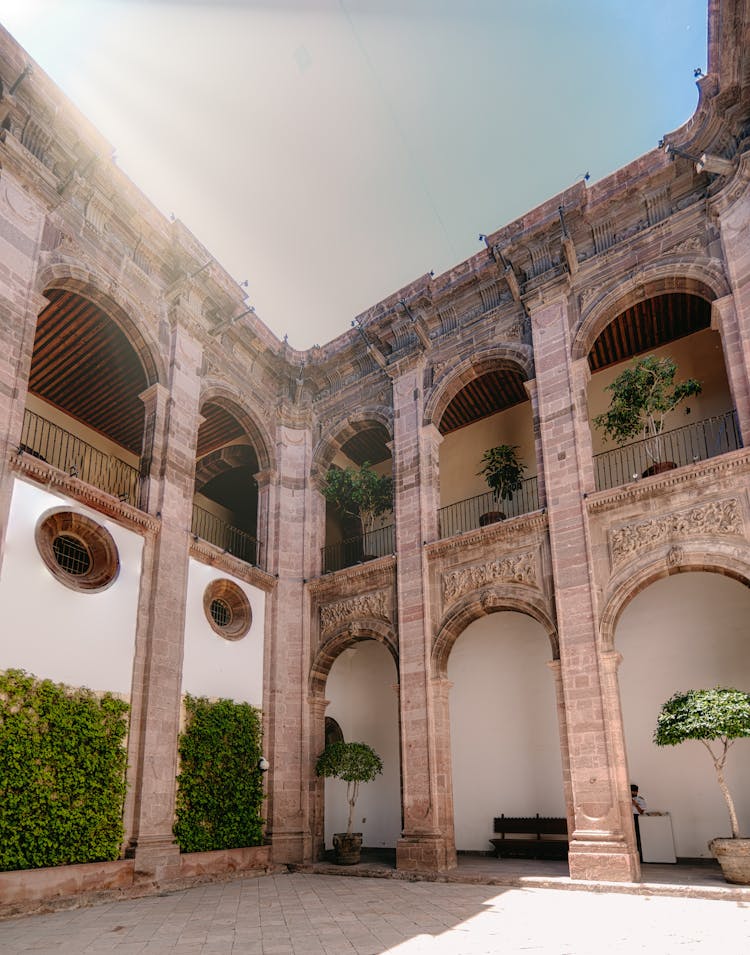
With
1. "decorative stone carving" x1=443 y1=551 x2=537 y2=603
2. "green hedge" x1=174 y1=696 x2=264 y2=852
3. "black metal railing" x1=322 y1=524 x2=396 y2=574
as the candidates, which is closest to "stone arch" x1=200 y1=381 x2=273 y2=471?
"black metal railing" x1=322 y1=524 x2=396 y2=574

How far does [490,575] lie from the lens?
11.3 metres

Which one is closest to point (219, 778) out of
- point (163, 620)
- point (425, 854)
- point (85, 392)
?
point (163, 620)

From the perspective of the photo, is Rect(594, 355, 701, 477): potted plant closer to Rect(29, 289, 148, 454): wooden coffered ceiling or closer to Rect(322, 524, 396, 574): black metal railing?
Rect(322, 524, 396, 574): black metal railing

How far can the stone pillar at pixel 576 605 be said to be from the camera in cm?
912

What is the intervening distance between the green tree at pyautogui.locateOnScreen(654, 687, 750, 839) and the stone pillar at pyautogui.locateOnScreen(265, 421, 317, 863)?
612 centimetres

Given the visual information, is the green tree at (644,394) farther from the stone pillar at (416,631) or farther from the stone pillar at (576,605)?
the stone pillar at (416,631)

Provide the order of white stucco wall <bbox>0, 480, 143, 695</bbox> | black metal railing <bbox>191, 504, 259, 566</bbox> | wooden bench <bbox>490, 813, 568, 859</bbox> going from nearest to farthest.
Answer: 1. white stucco wall <bbox>0, 480, 143, 695</bbox>
2. wooden bench <bbox>490, 813, 568, 859</bbox>
3. black metal railing <bbox>191, 504, 259, 566</bbox>

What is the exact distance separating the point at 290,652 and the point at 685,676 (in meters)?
6.58

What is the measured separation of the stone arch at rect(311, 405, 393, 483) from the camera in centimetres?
1443

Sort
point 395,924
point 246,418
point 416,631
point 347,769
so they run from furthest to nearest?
1. point 246,418
2. point 347,769
3. point 416,631
4. point 395,924

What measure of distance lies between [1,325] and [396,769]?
34.7 ft

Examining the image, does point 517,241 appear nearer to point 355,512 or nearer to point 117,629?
point 355,512

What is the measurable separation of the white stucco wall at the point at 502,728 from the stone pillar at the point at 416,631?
2.34 meters

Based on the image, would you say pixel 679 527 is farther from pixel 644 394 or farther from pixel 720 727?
pixel 720 727
